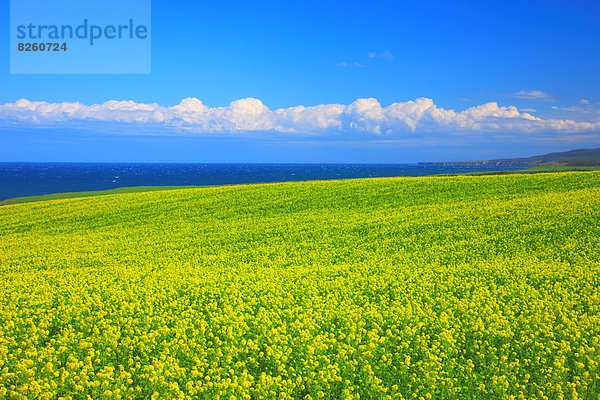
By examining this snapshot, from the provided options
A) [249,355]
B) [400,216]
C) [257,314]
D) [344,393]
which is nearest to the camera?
[344,393]

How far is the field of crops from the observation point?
765 centimetres

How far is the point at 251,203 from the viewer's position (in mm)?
34562

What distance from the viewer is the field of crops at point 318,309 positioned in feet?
25.1

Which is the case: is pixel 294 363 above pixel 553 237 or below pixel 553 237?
below

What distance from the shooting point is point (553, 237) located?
60.8ft

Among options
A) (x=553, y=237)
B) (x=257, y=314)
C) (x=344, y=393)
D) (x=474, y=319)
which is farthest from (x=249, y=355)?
(x=553, y=237)

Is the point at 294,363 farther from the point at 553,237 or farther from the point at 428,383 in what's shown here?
the point at 553,237

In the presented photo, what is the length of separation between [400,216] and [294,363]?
61.1 ft

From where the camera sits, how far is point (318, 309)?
434 inches

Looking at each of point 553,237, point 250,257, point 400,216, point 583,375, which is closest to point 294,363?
point 583,375

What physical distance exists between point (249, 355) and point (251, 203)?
85.6ft

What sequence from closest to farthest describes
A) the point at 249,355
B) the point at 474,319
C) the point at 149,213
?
the point at 249,355
the point at 474,319
the point at 149,213

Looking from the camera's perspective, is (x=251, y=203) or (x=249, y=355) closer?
(x=249, y=355)

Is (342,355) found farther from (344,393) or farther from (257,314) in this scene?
(257,314)
